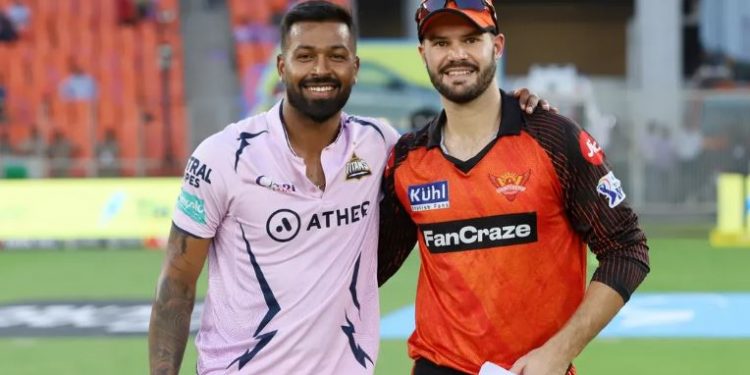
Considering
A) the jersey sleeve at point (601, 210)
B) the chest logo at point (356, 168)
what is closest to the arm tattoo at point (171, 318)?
the chest logo at point (356, 168)

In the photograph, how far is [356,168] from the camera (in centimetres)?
401

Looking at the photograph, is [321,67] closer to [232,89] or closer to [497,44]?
[497,44]

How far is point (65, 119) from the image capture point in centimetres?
2414

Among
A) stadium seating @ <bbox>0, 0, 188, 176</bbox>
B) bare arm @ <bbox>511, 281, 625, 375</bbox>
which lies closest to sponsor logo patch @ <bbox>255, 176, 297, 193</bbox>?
bare arm @ <bbox>511, 281, 625, 375</bbox>

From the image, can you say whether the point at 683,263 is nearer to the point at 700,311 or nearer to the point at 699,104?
the point at 700,311

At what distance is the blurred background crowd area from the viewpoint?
20950mm

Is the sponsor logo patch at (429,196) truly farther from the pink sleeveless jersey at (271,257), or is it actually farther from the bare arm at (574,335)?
the bare arm at (574,335)

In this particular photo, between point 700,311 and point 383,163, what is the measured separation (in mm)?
7523

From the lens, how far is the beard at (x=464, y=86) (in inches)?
148

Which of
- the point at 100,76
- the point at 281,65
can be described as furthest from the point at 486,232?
the point at 100,76

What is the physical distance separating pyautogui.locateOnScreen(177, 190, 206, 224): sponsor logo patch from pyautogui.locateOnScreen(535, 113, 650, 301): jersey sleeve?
1138 mm

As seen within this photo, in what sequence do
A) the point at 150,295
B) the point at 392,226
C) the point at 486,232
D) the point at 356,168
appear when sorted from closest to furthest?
the point at 486,232, the point at 356,168, the point at 392,226, the point at 150,295

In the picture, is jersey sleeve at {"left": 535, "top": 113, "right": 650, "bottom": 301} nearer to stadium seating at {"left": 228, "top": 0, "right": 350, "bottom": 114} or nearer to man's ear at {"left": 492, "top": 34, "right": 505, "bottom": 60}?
man's ear at {"left": 492, "top": 34, "right": 505, "bottom": 60}

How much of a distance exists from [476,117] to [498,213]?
34cm
